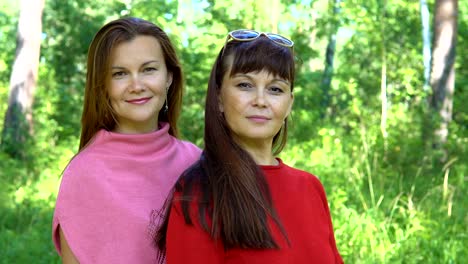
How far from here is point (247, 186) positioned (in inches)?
80.8

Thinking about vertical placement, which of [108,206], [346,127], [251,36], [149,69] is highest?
[251,36]

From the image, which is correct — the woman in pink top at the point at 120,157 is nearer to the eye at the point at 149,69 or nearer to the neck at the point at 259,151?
the eye at the point at 149,69

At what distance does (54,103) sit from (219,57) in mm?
13683

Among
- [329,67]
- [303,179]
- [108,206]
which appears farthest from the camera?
[329,67]

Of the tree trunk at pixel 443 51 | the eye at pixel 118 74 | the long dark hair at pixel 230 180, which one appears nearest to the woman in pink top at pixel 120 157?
the eye at pixel 118 74

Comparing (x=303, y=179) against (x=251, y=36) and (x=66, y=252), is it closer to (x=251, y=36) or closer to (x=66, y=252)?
(x=251, y=36)

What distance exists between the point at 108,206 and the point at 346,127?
8743mm

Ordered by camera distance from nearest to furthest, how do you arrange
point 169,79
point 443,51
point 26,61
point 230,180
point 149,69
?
point 230,180 < point 149,69 < point 169,79 < point 443,51 < point 26,61

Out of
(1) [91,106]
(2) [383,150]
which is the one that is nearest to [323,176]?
(2) [383,150]

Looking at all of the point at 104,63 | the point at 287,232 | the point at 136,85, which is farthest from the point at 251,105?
the point at 104,63

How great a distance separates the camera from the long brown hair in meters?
2.57

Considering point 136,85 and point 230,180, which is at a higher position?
point 136,85

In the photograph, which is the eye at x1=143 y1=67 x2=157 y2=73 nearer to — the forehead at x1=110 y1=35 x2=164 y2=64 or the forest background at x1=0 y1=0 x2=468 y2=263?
the forehead at x1=110 y1=35 x2=164 y2=64

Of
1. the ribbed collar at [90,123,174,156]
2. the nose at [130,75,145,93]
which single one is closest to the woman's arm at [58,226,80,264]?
the ribbed collar at [90,123,174,156]
